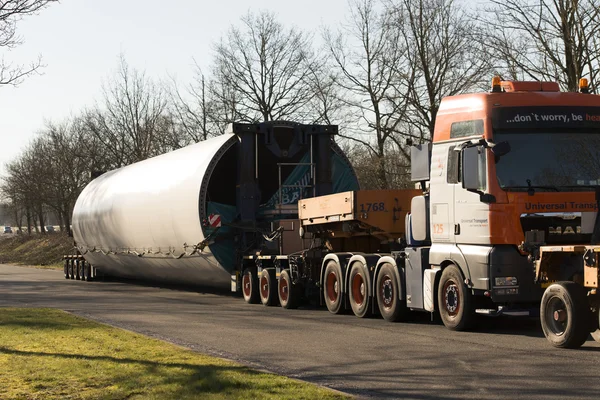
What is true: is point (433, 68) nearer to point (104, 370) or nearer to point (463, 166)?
point (463, 166)

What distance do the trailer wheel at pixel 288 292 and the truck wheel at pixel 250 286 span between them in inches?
56.5

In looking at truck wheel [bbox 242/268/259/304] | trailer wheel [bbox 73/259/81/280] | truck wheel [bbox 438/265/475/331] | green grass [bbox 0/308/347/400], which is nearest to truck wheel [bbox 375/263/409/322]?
truck wheel [bbox 438/265/475/331]

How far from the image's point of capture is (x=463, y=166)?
14.0 m

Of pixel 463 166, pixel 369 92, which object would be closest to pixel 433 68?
pixel 369 92

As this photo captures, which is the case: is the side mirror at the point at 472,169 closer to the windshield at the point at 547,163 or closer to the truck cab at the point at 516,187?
the truck cab at the point at 516,187

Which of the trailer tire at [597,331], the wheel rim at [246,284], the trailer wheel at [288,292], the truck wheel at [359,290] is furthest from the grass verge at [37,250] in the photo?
the trailer tire at [597,331]

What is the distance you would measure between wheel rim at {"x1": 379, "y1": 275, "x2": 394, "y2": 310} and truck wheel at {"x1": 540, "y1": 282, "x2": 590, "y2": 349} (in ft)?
15.0

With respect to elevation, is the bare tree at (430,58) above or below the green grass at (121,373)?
above

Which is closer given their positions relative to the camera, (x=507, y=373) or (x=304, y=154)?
(x=507, y=373)

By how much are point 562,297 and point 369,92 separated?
28544 mm

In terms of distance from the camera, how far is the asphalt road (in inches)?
387

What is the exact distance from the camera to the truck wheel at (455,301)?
14.7 m

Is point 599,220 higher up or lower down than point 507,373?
higher up

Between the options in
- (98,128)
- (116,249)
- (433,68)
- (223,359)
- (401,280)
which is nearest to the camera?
(223,359)
